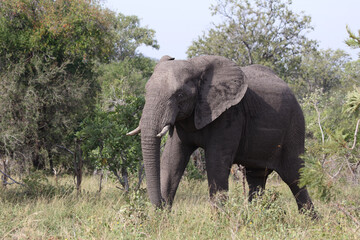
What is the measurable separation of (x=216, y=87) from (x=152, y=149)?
4.11ft

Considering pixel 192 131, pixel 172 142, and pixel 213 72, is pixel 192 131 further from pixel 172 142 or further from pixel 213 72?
pixel 213 72

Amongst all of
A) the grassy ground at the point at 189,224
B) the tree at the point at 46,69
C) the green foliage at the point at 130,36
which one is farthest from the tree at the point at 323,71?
the grassy ground at the point at 189,224

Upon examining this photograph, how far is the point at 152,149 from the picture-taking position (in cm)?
554

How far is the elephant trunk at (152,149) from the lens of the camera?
551 cm

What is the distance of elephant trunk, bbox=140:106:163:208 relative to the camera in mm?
5512

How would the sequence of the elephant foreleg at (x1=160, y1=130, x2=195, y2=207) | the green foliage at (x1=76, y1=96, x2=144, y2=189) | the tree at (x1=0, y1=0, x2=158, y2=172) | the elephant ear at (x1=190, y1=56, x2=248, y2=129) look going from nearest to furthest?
the elephant ear at (x1=190, y1=56, x2=248, y2=129) < the elephant foreleg at (x1=160, y1=130, x2=195, y2=207) < the green foliage at (x1=76, y1=96, x2=144, y2=189) < the tree at (x1=0, y1=0, x2=158, y2=172)

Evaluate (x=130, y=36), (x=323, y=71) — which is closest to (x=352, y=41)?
(x=323, y=71)

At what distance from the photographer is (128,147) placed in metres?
8.18

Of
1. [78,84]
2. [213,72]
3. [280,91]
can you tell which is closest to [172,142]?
[213,72]

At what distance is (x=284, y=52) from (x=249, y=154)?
12.1 m

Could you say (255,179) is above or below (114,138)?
below

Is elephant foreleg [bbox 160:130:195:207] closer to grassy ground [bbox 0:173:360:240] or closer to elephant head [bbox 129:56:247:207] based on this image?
grassy ground [bbox 0:173:360:240]

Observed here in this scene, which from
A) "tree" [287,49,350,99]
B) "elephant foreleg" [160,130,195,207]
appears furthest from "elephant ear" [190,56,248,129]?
"tree" [287,49,350,99]

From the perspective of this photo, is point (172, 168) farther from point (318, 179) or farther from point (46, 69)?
point (46, 69)
